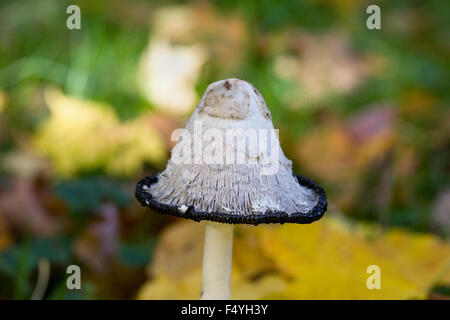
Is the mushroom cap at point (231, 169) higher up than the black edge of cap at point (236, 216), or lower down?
higher up

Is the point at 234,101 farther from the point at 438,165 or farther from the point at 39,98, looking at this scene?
the point at 39,98

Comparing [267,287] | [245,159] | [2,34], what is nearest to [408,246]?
[267,287]

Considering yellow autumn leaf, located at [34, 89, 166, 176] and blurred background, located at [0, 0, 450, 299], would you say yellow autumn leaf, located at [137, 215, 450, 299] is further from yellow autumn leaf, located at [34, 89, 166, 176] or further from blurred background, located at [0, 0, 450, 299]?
yellow autumn leaf, located at [34, 89, 166, 176]

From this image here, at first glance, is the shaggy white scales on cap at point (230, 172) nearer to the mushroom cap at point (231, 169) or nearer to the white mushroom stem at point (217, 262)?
the mushroom cap at point (231, 169)

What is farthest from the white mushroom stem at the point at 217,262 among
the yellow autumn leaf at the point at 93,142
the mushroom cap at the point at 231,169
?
the yellow autumn leaf at the point at 93,142

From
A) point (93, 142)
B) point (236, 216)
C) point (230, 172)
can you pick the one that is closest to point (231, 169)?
point (230, 172)

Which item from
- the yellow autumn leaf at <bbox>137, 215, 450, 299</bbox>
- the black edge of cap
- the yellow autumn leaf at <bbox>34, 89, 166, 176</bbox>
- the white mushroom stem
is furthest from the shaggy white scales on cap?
the yellow autumn leaf at <bbox>34, 89, 166, 176</bbox>
